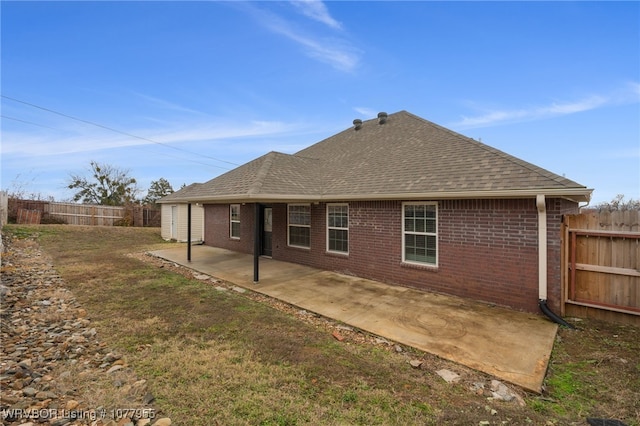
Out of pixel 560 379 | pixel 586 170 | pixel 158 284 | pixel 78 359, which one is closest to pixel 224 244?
pixel 158 284

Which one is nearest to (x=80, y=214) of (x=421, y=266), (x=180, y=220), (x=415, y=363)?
(x=180, y=220)

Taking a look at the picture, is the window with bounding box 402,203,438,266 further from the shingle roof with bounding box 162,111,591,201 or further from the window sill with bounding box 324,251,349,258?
the window sill with bounding box 324,251,349,258

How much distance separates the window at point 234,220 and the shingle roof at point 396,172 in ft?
9.10

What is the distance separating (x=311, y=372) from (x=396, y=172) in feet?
20.0

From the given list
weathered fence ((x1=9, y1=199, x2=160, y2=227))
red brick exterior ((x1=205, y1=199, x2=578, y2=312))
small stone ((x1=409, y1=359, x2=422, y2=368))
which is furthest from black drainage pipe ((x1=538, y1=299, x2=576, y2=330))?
weathered fence ((x1=9, y1=199, x2=160, y2=227))

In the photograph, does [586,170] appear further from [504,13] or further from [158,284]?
[158,284]

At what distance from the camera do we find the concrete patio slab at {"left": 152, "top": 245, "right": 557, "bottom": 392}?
3.84 metres

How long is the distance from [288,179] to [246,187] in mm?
1530

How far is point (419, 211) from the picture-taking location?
7.22 metres

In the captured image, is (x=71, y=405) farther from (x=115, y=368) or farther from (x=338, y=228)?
(x=338, y=228)

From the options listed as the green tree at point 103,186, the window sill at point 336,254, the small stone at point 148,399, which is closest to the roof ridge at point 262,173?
the window sill at point 336,254

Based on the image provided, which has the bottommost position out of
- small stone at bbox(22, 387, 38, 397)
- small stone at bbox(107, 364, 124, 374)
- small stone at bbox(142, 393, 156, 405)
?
small stone at bbox(107, 364, 124, 374)

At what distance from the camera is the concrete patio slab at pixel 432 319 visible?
151 inches

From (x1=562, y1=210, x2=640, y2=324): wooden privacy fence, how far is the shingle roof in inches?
26.5
